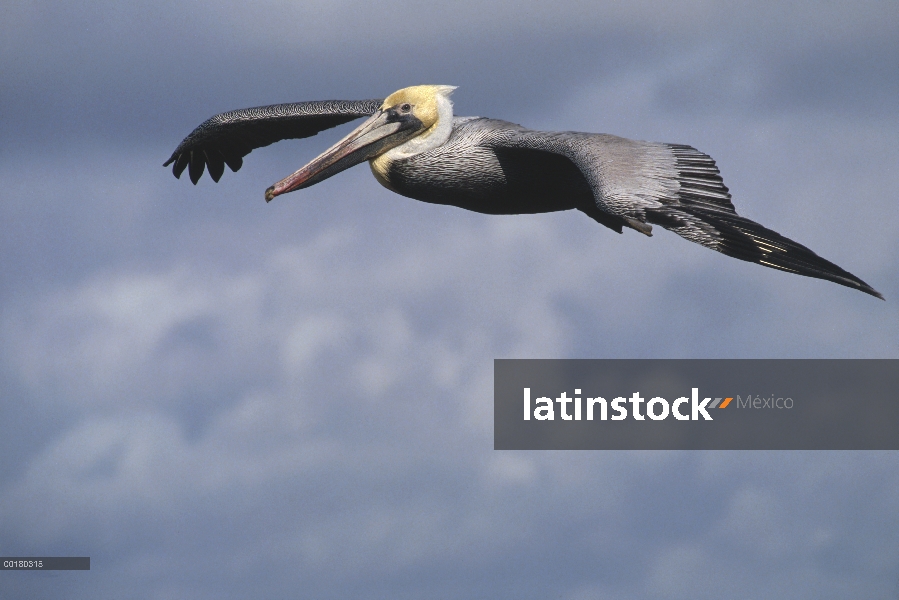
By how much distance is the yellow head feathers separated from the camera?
15539mm

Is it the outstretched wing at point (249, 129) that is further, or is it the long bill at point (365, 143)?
the outstretched wing at point (249, 129)

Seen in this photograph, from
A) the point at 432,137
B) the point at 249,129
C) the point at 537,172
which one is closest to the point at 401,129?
the point at 432,137

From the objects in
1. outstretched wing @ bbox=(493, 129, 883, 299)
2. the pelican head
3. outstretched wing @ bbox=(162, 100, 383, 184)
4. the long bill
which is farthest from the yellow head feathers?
outstretched wing @ bbox=(162, 100, 383, 184)

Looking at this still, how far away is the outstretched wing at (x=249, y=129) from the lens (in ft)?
60.0

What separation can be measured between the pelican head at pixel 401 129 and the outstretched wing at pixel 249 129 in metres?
2.21

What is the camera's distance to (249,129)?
19.5m

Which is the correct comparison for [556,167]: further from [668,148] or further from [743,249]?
[743,249]

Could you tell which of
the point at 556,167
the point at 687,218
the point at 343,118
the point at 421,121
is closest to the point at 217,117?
the point at 343,118

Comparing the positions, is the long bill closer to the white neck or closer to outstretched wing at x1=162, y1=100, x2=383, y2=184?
the white neck

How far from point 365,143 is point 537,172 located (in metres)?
2.18

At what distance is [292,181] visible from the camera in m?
14.6

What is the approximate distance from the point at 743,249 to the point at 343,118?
26.2ft

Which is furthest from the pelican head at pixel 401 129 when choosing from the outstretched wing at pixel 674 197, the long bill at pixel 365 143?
the outstretched wing at pixel 674 197

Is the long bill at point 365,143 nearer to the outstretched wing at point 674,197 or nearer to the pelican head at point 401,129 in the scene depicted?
the pelican head at point 401,129
